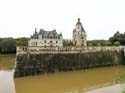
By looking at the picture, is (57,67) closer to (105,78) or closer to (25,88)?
(105,78)

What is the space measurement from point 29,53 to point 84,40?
24229 millimetres

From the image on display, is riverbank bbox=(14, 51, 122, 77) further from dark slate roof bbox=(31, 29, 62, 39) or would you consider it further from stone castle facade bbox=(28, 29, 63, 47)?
dark slate roof bbox=(31, 29, 62, 39)

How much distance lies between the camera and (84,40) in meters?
46.2

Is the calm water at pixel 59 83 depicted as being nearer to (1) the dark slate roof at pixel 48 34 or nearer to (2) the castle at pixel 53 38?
(2) the castle at pixel 53 38

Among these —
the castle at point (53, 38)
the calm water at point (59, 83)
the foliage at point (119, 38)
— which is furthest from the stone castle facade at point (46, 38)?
the calm water at point (59, 83)

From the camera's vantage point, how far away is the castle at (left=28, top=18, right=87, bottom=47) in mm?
45475

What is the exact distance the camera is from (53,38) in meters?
49.2

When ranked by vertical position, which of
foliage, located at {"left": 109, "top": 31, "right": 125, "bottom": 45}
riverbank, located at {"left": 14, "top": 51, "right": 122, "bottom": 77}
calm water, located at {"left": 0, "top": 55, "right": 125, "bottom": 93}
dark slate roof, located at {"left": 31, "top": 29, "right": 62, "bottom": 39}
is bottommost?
calm water, located at {"left": 0, "top": 55, "right": 125, "bottom": 93}

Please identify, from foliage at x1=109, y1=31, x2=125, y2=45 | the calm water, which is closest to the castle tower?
foliage at x1=109, y1=31, x2=125, y2=45

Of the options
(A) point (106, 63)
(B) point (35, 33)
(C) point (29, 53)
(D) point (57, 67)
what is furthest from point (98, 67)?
(B) point (35, 33)

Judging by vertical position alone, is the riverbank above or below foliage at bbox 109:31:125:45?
below

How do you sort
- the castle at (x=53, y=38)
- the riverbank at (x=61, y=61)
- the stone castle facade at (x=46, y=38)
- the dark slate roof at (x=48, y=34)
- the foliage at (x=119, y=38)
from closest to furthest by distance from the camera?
the riverbank at (x=61, y=61) < the foliage at (x=119, y=38) < the castle at (x=53, y=38) < the stone castle facade at (x=46, y=38) < the dark slate roof at (x=48, y=34)

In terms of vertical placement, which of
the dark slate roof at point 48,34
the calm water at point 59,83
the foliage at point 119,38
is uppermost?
the dark slate roof at point 48,34

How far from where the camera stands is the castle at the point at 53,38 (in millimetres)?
45475
